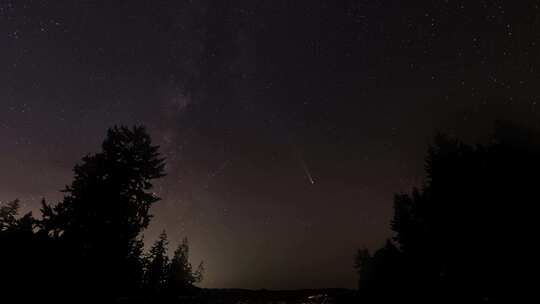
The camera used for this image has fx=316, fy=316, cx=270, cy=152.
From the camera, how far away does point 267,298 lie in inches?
762

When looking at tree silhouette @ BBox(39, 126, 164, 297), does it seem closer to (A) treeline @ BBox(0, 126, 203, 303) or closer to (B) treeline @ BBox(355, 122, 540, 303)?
(A) treeline @ BBox(0, 126, 203, 303)

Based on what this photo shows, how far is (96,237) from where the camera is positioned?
53.9 feet

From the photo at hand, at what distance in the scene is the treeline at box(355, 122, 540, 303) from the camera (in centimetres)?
1730

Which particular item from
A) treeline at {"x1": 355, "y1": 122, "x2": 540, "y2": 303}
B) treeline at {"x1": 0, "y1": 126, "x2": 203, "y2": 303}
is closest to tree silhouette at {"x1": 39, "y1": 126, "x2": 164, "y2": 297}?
treeline at {"x1": 0, "y1": 126, "x2": 203, "y2": 303}

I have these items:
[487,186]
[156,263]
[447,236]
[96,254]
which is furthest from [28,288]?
[156,263]

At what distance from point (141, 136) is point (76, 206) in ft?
18.0

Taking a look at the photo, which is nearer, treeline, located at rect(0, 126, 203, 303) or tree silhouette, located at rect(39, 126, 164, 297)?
treeline, located at rect(0, 126, 203, 303)

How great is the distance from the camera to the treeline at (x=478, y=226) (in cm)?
1730

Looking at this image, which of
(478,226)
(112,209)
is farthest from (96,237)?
(478,226)

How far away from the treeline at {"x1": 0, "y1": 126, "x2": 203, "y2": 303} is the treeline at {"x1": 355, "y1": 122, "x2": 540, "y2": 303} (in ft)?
42.7

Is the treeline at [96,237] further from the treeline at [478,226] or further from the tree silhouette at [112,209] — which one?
the treeline at [478,226]

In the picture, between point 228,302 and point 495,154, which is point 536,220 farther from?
point 228,302

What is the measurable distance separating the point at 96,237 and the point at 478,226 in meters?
21.8

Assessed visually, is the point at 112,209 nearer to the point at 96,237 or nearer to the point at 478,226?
the point at 96,237
